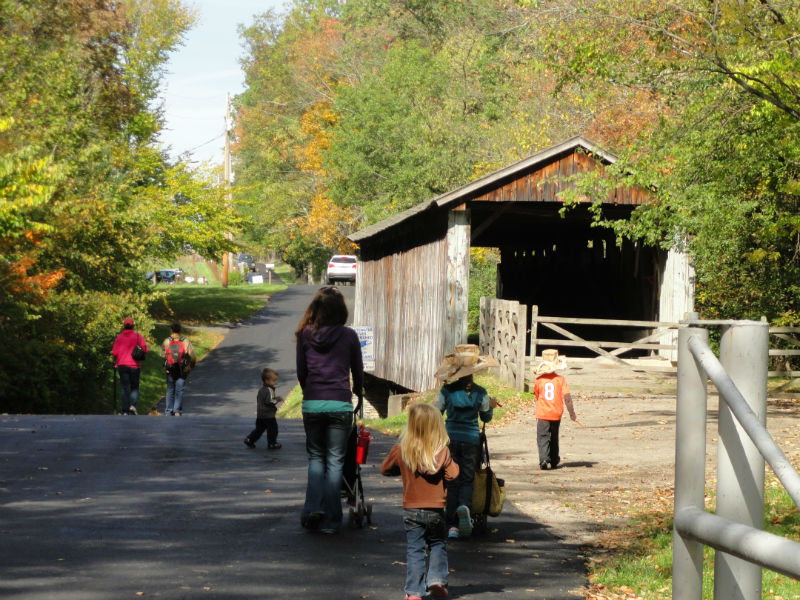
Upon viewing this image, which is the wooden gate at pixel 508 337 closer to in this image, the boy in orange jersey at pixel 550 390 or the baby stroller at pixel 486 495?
the boy in orange jersey at pixel 550 390

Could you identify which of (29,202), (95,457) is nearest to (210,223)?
(29,202)

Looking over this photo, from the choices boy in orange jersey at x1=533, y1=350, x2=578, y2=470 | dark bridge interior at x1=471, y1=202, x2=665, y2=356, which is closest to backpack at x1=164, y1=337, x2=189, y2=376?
dark bridge interior at x1=471, y1=202, x2=665, y2=356

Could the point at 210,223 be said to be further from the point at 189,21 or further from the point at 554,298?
the point at 554,298

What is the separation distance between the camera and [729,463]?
238 centimetres

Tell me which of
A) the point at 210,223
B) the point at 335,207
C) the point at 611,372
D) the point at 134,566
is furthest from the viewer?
the point at 335,207

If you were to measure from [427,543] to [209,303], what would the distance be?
158 feet

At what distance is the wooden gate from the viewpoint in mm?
19375

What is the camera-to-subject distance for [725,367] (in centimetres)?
239

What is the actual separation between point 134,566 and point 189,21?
4521 centimetres

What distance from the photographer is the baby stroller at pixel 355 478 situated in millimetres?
8203

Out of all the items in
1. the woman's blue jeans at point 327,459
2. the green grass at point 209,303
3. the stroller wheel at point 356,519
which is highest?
the green grass at point 209,303

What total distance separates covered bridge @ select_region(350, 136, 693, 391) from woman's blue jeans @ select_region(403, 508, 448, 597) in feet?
38.9

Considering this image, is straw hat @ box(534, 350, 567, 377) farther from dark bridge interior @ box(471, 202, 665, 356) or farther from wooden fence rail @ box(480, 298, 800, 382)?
dark bridge interior @ box(471, 202, 665, 356)

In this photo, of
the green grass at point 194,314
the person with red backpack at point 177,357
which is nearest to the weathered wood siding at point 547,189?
the person with red backpack at point 177,357
